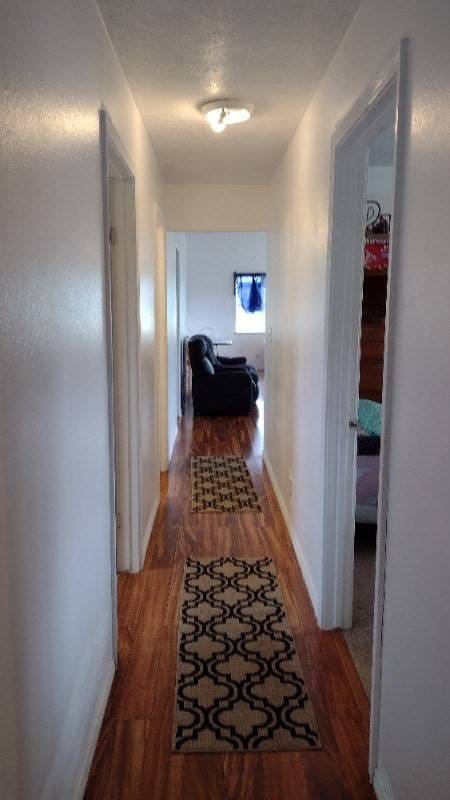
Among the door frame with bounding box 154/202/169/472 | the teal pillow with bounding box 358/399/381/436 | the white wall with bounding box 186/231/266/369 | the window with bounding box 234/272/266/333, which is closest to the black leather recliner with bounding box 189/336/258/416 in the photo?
the door frame with bounding box 154/202/169/472

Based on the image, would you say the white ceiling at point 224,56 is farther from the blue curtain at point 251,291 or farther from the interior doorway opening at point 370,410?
the blue curtain at point 251,291

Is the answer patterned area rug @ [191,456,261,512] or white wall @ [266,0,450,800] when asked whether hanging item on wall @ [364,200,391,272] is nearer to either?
patterned area rug @ [191,456,261,512]

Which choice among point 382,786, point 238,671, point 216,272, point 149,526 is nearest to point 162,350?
point 149,526

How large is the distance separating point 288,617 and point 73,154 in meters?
2.13

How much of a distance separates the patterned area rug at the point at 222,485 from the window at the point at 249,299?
6.24 m

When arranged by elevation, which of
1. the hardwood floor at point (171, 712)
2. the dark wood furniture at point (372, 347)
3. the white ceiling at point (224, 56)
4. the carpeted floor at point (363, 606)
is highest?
the white ceiling at point (224, 56)

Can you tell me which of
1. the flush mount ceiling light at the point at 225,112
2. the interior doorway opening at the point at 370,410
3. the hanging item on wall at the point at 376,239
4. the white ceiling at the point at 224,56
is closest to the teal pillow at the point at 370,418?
the interior doorway opening at the point at 370,410

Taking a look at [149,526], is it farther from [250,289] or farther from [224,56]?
[250,289]

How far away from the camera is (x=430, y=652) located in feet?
4.35

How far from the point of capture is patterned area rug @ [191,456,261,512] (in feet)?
14.1

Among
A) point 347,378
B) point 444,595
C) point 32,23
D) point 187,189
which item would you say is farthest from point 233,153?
point 444,595

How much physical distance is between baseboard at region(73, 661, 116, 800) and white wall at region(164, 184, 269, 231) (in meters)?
3.65

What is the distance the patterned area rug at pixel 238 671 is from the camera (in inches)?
78.8

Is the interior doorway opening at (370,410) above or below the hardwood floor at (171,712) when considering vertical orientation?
above
